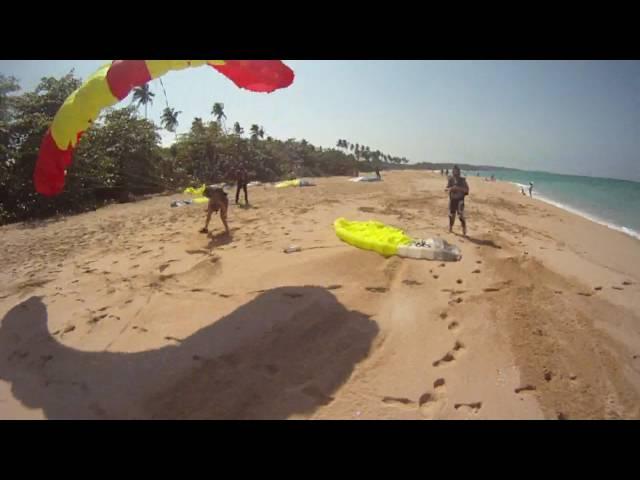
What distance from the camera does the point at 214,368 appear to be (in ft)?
10.2

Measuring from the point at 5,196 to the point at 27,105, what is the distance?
475cm

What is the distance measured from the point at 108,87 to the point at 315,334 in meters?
3.93

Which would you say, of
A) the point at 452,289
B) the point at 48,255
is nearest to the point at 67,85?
the point at 48,255

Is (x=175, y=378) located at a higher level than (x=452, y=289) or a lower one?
lower

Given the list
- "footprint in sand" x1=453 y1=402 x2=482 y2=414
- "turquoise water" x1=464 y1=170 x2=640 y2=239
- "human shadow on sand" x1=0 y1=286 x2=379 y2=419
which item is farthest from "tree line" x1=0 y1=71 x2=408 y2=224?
"turquoise water" x1=464 y1=170 x2=640 y2=239

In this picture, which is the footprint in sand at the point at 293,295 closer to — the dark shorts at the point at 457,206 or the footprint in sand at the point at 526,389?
the footprint in sand at the point at 526,389

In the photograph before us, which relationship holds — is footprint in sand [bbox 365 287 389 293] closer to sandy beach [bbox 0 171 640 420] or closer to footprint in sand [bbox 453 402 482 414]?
sandy beach [bbox 0 171 640 420]

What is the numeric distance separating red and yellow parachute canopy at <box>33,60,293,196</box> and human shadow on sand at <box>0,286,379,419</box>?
2261mm

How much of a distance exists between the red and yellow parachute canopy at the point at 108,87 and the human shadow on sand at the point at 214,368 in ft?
7.42

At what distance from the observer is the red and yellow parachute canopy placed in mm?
3826

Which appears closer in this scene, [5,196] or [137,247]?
[137,247]

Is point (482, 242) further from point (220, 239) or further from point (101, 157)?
point (101, 157)
